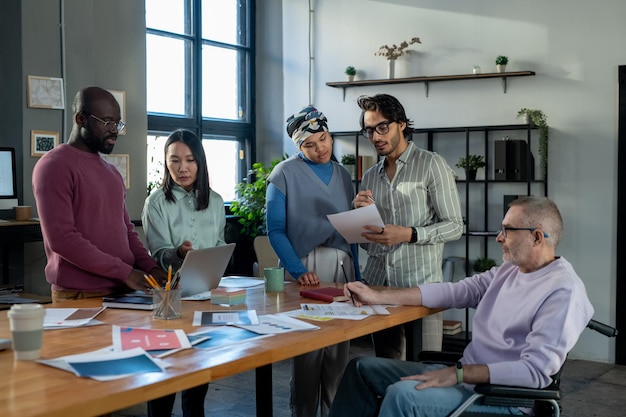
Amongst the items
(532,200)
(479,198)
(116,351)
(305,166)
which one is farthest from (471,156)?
(116,351)

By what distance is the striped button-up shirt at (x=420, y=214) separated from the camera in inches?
125

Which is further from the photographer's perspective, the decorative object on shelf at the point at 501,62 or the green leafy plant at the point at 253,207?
the green leafy plant at the point at 253,207

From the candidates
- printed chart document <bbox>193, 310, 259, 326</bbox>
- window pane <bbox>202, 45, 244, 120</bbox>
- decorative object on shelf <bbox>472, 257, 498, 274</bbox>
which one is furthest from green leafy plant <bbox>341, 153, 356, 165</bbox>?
printed chart document <bbox>193, 310, 259, 326</bbox>

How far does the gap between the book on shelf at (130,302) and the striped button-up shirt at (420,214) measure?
102cm

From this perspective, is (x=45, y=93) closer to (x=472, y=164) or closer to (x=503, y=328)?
(x=472, y=164)

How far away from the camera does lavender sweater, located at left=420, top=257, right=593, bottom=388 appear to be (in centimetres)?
226

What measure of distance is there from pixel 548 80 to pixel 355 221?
10.7 feet

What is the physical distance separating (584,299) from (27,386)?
1.62 meters

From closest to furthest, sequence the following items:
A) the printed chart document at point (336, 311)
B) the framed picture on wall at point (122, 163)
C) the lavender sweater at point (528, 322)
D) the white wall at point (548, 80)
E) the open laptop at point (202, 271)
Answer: the lavender sweater at point (528, 322)
the printed chart document at point (336, 311)
the open laptop at point (202, 271)
the framed picture on wall at point (122, 163)
the white wall at point (548, 80)

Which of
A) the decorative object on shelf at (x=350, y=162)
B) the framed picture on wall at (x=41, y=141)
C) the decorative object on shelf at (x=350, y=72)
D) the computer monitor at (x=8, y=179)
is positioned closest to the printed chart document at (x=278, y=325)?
the computer monitor at (x=8, y=179)

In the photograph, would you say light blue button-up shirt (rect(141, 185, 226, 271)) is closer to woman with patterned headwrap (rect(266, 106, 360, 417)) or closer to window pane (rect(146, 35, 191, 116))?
woman with patterned headwrap (rect(266, 106, 360, 417))

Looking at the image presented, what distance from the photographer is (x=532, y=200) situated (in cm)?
251

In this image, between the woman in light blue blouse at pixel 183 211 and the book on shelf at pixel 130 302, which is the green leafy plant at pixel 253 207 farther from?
the book on shelf at pixel 130 302

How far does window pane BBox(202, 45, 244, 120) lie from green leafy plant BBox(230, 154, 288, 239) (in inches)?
29.6
